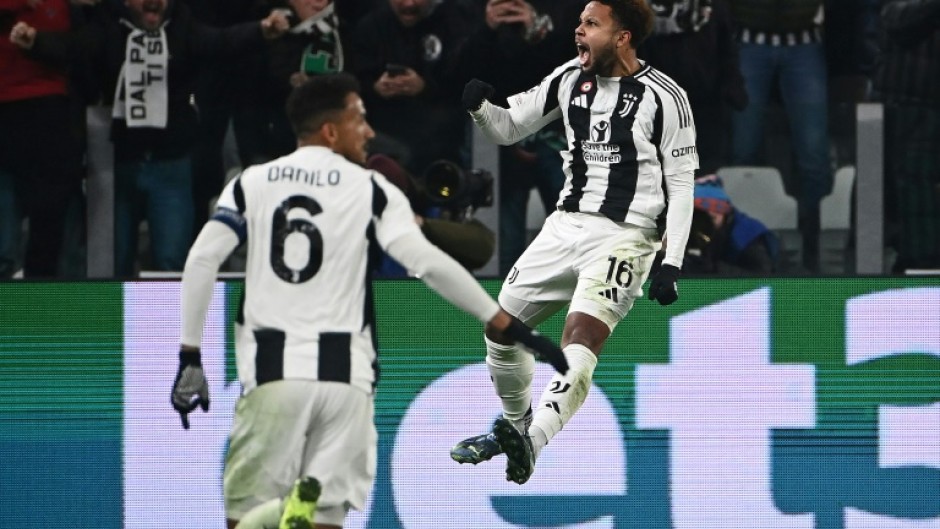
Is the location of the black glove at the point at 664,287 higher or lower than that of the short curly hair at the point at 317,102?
lower

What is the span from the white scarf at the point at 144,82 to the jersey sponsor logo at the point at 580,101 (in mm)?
2491

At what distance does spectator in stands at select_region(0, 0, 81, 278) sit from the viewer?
30.4 ft

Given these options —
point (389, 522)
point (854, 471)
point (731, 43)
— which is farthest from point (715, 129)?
point (389, 522)

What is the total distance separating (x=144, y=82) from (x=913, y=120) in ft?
12.6

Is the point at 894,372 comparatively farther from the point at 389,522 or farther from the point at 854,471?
the point at 389,522

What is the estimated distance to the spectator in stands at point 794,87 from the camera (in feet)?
30.2

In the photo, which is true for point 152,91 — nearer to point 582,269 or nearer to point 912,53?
point 582,269

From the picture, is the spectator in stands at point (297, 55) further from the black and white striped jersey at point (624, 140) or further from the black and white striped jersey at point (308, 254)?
the black and white striped jersey at point (308, 254)

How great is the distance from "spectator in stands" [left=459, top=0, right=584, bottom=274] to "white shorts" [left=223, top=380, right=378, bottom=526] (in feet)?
10.5

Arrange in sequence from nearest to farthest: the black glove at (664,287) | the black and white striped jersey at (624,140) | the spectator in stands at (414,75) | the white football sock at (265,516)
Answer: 1. the white football sock at (265,516)
2. the black glove at (664,287)
3. the black and white striped jersey at (624,140)
4. the spectator in stands at (414,75)

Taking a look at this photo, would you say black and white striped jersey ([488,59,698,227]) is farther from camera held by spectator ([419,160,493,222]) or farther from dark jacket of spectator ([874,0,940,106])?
dark jacket of spectator ([874,0,940,106])

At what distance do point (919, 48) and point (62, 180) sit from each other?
4.32 m

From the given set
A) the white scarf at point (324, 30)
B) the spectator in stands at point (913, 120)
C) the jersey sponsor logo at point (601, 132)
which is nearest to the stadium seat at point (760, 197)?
the spectator in stands at point (913, 120)

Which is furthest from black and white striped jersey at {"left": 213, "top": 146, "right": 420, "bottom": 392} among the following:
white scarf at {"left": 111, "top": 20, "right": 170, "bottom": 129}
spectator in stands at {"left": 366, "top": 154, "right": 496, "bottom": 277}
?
white scarf at {"left": 111, "top": 20, "right": 170, "bottom": 129}
